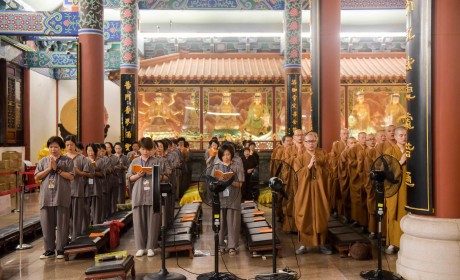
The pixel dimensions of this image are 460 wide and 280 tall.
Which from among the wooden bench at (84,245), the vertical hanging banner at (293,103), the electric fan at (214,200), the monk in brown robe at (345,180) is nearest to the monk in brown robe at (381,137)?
the monk in brown robe at (345,180)

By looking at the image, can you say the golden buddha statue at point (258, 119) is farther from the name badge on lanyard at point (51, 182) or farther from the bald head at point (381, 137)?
the name badge on lanyard at point (51, 182)

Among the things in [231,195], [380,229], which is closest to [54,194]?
[231,195]

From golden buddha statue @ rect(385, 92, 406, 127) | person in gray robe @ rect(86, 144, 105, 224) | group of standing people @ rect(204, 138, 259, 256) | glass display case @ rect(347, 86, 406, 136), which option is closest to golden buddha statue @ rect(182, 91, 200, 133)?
glass display case @ rect(347, 86, 406, 136)

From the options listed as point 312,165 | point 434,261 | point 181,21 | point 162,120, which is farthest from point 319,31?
point 181,21

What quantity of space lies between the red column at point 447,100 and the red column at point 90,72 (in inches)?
253

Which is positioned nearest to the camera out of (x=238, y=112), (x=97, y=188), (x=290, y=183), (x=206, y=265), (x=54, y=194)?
(x=206, y=265)

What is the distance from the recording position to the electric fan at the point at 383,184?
5148mm

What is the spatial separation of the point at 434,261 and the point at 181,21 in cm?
1543

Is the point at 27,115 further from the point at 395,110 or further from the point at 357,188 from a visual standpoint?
the point at 395,110

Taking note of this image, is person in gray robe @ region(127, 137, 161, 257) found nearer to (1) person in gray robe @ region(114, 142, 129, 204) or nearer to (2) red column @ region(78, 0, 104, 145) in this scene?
(2) red column @ region(78, 0, 104, 145)

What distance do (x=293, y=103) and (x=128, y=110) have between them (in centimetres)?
453

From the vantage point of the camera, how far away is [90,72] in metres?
9.27

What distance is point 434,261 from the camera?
4750 mm

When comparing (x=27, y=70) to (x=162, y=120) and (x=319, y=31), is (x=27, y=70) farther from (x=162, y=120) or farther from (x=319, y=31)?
(x=319, y=31)
